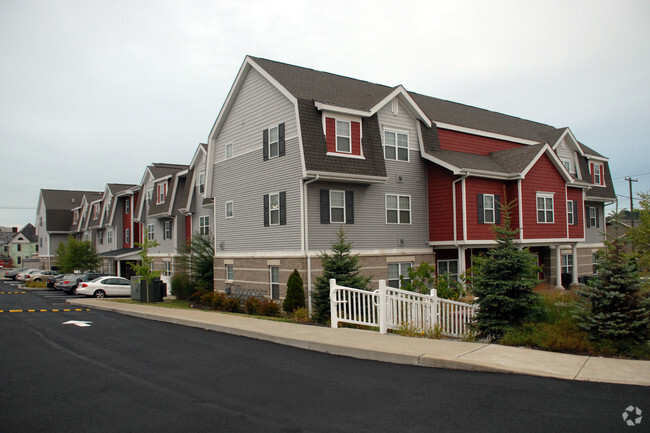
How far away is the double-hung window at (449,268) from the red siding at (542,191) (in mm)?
3727

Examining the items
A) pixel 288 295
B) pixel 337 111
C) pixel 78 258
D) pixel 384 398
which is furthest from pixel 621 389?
pixel 78 258

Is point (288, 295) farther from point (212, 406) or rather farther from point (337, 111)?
point (212, 406)

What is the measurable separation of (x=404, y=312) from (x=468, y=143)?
16.6 m

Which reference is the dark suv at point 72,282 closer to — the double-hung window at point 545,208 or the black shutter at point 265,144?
the black shutter at point 265,144

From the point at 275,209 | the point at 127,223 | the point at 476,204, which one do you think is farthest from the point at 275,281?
the point at 127,223

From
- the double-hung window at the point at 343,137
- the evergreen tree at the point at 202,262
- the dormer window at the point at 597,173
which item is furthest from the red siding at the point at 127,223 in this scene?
the dormer window at the point at 597,173

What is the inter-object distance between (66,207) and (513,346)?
7333 cm

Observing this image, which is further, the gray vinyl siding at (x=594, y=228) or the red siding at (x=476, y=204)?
the gray vinyl siding at (x=594, y=228)

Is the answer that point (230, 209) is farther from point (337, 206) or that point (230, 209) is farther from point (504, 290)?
point (504, 290)

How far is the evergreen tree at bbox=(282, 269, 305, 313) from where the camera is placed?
802 inches

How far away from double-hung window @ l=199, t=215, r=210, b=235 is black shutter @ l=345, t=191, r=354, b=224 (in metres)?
15.5

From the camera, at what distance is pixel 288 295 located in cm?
2062

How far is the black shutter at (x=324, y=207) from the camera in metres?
21.4

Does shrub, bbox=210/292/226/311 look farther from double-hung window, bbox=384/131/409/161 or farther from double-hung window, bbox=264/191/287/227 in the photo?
double-hung window, bbox=384/131/409/161
